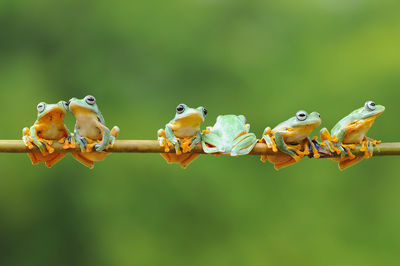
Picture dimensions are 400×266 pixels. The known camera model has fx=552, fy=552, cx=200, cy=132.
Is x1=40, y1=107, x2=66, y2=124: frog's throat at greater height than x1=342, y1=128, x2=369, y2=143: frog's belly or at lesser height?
greater

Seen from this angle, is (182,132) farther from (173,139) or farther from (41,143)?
(41,143)

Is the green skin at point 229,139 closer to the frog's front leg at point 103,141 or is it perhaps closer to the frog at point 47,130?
the frog's front leg at point 103,141

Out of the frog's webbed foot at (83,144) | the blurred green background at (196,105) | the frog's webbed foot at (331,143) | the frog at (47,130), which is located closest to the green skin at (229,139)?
the frog's webbed foot at (331,143)

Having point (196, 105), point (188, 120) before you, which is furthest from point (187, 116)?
point (196, 105)

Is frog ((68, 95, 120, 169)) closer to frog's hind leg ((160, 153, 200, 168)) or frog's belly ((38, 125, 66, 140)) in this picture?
frog's belly ((38, 125, 66, 140))

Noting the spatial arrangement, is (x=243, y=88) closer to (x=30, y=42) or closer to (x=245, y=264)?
(x=245, y=264)

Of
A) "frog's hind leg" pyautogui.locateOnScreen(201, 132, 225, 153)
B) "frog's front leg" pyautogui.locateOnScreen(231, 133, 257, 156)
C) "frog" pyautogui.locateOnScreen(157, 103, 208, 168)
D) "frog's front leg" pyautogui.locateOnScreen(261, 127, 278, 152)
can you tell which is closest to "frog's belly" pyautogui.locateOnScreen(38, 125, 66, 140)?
"frog" pyautogui.locateOnScreen(157, 103, 208, 168)
